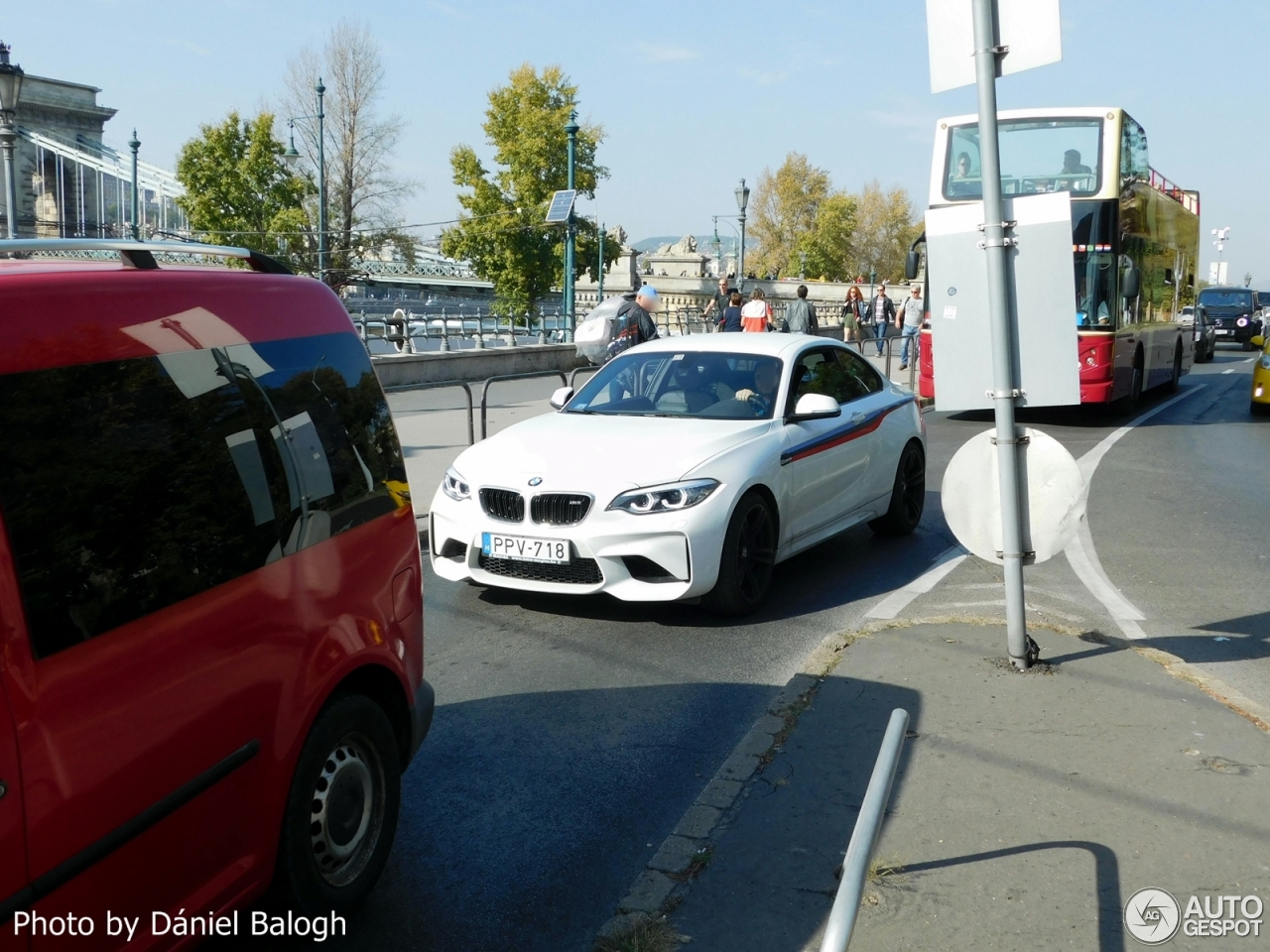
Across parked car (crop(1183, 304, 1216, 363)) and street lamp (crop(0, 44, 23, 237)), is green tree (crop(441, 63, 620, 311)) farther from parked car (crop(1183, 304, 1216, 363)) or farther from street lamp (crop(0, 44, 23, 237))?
street lamp (crop(0, 44, 23, 237))

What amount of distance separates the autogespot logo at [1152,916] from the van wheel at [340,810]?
2.02m

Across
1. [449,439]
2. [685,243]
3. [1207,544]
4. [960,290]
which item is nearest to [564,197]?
[449,439]

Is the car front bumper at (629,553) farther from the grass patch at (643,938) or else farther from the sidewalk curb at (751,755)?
the grass patch at (643,938)

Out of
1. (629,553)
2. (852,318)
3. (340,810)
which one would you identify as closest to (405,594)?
(340,810)

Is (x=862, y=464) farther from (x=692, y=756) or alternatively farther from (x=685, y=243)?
(x=685, y=243)

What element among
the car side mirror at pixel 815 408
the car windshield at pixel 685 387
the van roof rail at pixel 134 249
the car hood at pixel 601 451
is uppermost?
the van roof rail at pixel 134 249

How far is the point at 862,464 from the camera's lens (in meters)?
8.48

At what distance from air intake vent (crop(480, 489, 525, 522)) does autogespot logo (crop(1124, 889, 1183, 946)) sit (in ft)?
12.8

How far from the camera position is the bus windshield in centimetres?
1683

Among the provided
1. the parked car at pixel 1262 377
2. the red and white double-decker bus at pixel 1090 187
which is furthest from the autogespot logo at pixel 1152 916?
the parked car at pixel 1262 377

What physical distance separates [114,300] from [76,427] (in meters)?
0.35

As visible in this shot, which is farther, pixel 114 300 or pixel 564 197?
pixel 564 197

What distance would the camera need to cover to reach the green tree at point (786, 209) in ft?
338

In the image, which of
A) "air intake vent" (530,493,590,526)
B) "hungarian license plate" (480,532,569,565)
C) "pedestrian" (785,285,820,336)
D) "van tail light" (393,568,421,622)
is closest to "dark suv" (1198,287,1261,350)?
"pedestrian" (785,285,820,336)
